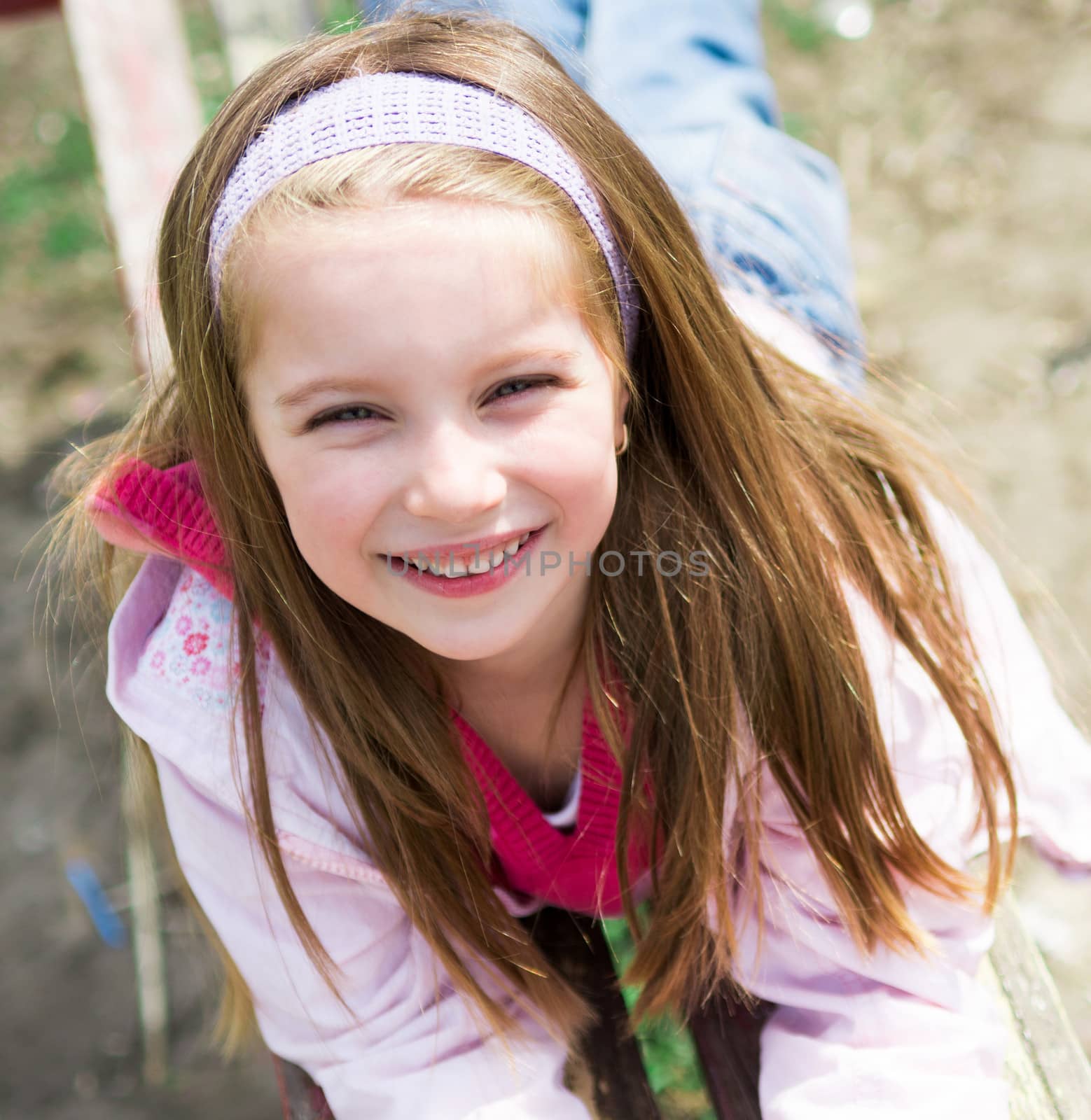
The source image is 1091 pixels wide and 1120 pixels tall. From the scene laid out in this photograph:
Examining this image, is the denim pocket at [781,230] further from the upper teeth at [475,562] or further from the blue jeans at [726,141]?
the upper teeth at [475,562]

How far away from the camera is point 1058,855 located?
50.9 inches

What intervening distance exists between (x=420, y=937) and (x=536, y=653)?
301 millimetres

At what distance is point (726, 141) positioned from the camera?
5.97ft

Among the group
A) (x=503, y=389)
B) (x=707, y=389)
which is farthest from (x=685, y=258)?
(x=503, y=389)

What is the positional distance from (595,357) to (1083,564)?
1449mm

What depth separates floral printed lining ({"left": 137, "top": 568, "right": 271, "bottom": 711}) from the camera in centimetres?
114

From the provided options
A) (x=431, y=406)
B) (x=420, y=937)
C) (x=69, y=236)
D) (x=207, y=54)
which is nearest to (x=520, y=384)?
(x=431, y=406)

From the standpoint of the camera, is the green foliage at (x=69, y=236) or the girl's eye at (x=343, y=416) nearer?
the girl's eye at (x=343, y=416)

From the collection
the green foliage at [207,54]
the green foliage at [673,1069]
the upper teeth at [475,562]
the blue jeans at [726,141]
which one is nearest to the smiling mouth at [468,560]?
the upper teeth at [475,562]

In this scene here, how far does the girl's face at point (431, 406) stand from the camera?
895mm

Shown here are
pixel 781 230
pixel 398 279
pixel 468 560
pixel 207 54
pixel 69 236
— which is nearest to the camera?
pixel 398 279

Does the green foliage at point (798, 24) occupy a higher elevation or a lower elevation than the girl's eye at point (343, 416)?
higher

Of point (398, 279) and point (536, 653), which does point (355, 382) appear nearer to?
point (398, 279)

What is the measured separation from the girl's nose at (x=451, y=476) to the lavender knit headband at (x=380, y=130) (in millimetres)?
224
